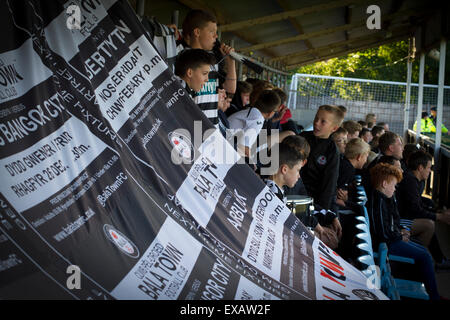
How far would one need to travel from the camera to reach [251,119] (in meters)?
4.25

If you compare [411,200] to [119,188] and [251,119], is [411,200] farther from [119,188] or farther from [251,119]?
[119,188]

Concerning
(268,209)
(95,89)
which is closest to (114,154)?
(95,89)

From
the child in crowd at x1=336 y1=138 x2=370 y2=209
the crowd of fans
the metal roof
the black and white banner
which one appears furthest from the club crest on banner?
the metal roof

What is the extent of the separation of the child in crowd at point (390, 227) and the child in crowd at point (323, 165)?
1.33 feet

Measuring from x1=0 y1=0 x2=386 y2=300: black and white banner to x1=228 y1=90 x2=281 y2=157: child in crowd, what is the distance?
3.65ft

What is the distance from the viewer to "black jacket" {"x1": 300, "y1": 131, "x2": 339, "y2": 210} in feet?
12.9

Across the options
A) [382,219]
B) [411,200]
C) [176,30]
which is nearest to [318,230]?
[382,219]

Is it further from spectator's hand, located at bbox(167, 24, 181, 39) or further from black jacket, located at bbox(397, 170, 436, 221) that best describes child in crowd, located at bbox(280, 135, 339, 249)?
black jacket, located at bbox(397, 170, 436, 221)

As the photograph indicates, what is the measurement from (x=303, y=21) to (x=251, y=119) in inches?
258

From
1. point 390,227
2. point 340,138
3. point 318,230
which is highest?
point 340,138

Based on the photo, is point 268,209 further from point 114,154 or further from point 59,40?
point 59,40

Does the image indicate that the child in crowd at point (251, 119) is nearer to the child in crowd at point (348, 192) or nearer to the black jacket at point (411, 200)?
the child in crowd at point (348, 192)
